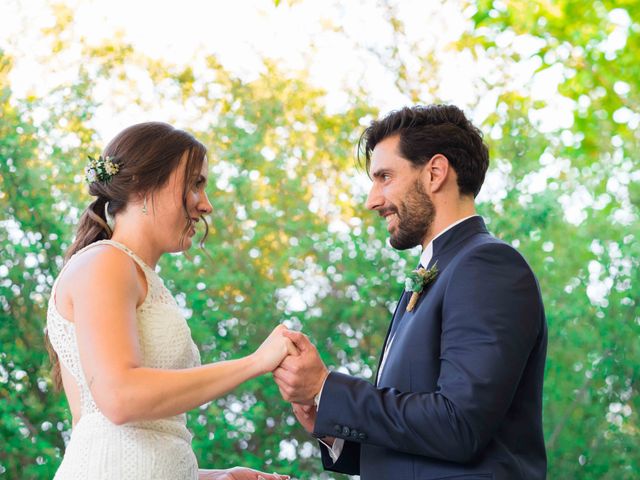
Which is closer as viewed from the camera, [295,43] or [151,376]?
[151,376]

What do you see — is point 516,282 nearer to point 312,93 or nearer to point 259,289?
point 259,289

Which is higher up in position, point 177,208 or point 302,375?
point 177,208

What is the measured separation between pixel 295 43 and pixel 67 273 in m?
3.21

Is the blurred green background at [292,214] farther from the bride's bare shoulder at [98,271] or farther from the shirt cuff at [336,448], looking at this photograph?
the bride's bare shoulder at [98,271]

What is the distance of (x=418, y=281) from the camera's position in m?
2.45

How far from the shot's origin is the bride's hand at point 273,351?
2342 mm

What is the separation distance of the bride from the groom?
0.84ft

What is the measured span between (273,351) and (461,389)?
524 millimetres

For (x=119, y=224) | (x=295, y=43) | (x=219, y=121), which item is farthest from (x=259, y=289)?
(x=119, y=224)

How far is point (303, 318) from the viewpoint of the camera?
4695 millimetres

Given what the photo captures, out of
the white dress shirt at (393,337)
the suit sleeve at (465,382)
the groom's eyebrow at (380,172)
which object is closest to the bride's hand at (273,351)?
the suit sleeve at (465,382)

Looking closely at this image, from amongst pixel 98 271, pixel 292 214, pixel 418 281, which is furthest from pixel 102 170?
pixel 292 214

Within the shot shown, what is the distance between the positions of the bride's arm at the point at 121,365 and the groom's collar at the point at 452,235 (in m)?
0.65

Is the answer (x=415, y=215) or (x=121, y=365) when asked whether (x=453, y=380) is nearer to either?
(x=415, y=215)
